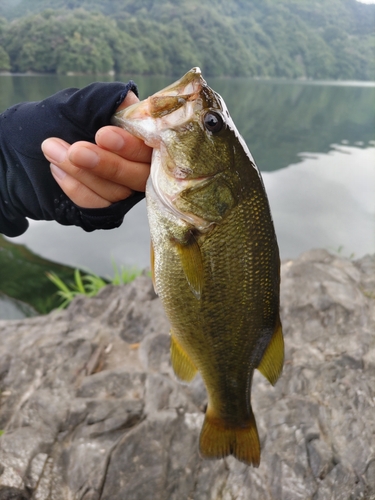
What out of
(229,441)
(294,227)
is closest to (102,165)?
(229,441)

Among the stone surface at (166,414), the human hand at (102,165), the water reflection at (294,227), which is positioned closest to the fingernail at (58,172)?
the human hand at (102,165)

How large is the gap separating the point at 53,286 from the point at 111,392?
5176mm

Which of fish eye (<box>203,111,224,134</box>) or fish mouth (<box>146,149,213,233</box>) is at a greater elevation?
fish eye (<box>203,111,224,134</box>)

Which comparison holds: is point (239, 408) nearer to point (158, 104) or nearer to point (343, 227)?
point (158, 104)

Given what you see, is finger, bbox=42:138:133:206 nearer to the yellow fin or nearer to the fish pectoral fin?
the yellow fin

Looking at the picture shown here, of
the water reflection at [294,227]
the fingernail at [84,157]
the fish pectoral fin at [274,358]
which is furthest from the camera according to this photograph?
the water reflection at [294,227]

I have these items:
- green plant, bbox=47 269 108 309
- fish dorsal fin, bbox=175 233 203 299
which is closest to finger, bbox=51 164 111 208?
fish dorsal fin, bbox=175 233 203 299

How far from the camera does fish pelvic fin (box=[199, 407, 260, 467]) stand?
1.95 metres

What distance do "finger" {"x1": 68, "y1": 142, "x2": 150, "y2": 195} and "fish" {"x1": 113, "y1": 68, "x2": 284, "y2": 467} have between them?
0.24 feet

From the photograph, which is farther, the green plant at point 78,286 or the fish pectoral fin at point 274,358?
the green plant at point 78,286

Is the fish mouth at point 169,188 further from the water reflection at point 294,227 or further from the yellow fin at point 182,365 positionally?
the water reflection at point 294,227

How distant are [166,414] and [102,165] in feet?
6.85

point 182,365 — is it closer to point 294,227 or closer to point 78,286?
point 78,286

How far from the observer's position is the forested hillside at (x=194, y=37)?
68.2ft
